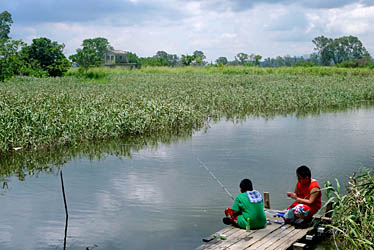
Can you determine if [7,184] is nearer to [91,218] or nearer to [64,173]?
[64,173]

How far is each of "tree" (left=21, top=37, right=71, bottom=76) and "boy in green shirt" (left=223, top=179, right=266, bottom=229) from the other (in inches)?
1599

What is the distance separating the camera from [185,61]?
57.1m

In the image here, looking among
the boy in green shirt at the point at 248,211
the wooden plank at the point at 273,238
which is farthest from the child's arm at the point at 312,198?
the boy in green shirt at the point at 248,211

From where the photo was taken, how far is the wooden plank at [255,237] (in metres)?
5.07

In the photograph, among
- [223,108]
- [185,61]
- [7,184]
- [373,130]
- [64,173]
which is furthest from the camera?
[185,61]

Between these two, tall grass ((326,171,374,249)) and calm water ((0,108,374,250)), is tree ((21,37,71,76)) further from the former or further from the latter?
tall grass ((326,171,374,249))

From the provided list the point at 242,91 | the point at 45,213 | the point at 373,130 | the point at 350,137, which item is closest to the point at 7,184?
the point at 45,213

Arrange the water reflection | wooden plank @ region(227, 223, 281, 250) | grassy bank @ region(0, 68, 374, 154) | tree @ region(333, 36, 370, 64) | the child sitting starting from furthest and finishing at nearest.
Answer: tree @ region(333, 36, 370, 64), grassy bank @ region(0, 68, 374, 154), the water reflection, the child sitting, wooden plank @ region(227, 223, 281, 250)

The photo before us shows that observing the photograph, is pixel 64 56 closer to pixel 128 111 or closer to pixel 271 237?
pixel 128 111

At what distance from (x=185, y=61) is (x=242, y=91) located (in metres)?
34.9

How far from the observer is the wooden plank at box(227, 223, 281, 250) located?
5.07m

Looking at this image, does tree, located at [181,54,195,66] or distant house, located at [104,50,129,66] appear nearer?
tree, located at [181,54,195,66]

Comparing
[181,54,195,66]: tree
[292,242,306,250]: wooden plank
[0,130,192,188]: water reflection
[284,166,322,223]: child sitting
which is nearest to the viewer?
[292,242,306,250]: wooden plank

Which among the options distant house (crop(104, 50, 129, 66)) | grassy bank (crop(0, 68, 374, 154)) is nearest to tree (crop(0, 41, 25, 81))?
grassy bank (crop(0, 68, 374, 154))
